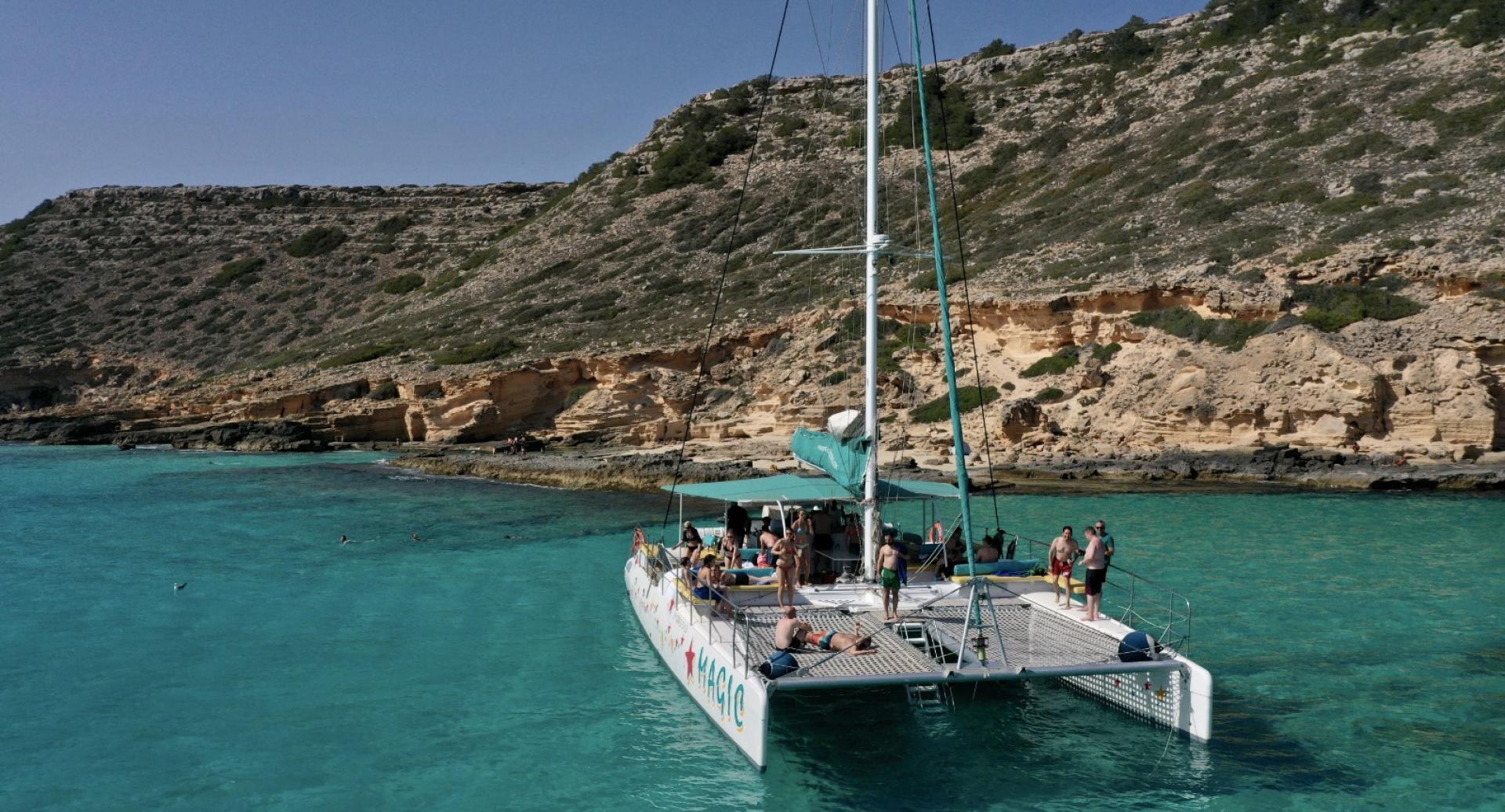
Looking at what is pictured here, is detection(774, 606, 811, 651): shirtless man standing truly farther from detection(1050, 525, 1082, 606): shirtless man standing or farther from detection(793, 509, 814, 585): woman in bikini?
detection(1050, 525, 1082, 606): shirtless man standing

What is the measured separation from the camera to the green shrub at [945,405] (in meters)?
35.0

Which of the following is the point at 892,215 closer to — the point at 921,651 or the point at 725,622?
the point at 725,622

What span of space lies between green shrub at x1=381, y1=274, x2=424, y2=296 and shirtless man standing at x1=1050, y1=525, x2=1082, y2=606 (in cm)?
6566

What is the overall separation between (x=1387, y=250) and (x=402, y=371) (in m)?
38.8

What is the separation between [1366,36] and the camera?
168 feet

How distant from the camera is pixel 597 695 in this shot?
1218 cm

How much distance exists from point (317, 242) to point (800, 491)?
79.1m

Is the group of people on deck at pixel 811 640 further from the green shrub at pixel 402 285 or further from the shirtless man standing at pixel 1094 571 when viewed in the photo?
the green shrub at pixel 402 285

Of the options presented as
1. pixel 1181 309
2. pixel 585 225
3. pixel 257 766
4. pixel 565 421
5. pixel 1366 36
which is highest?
pixel 1366 36

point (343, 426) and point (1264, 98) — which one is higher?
point (1264, 98)

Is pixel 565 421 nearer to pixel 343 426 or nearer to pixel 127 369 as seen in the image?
pixel 343 426

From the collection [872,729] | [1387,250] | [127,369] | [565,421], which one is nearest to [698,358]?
[565,421]

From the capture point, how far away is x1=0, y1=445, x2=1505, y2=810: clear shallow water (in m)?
9.57

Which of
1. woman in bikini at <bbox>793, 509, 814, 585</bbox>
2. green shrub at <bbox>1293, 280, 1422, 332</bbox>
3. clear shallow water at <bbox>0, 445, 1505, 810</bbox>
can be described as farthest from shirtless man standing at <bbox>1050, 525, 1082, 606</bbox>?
green shrub at <bbox>1293, 280, 1422, 332</bbox>
